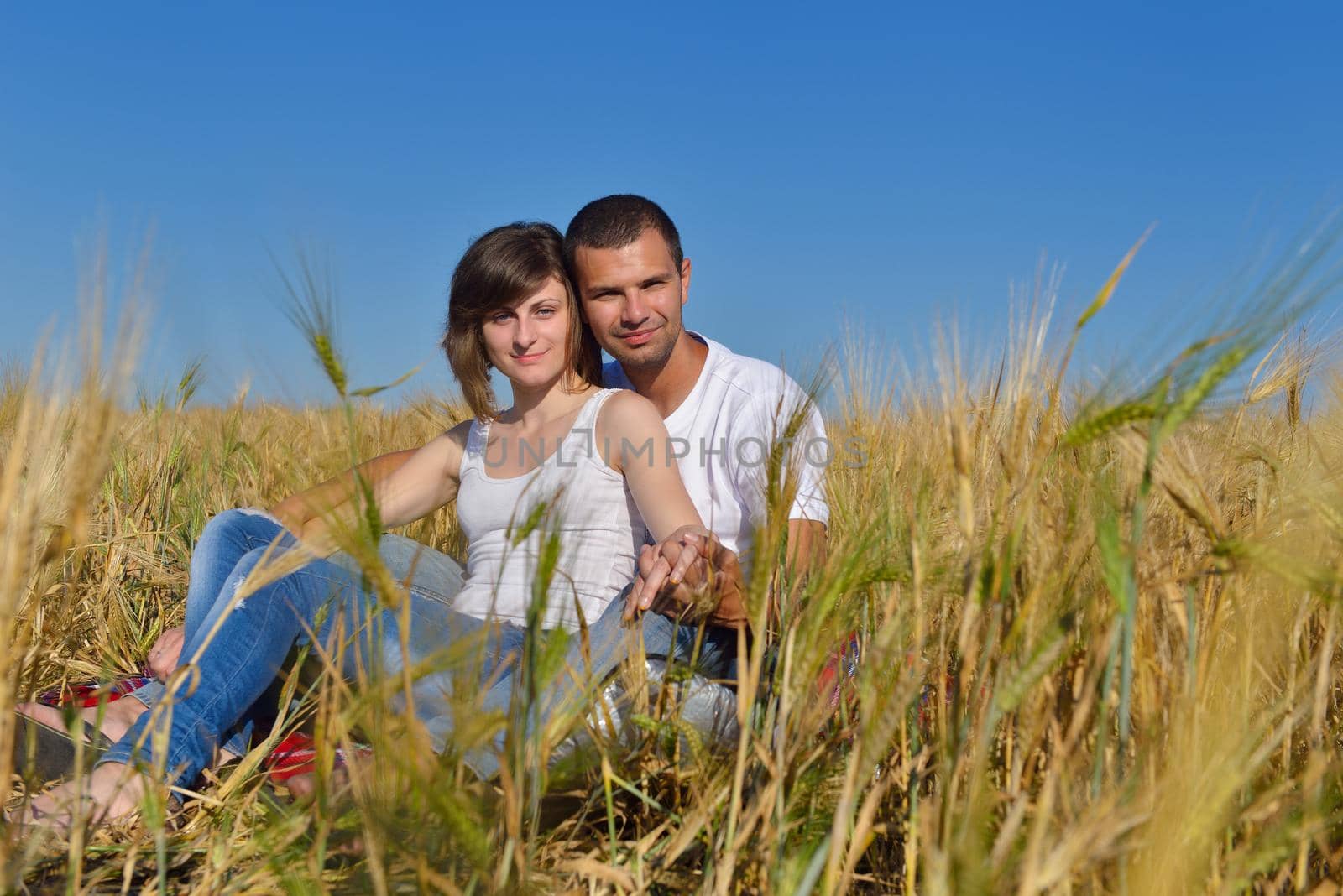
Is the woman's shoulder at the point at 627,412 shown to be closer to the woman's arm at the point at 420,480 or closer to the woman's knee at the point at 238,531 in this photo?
the woman's arm at the point at 420,480

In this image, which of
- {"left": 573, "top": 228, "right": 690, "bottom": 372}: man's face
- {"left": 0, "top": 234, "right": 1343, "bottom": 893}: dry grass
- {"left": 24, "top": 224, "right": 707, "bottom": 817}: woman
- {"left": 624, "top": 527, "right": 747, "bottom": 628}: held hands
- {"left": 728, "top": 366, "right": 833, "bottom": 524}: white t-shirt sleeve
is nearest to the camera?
{"left": 0, "top": 234, "right": 1343, "bottom": 893}: dry grass

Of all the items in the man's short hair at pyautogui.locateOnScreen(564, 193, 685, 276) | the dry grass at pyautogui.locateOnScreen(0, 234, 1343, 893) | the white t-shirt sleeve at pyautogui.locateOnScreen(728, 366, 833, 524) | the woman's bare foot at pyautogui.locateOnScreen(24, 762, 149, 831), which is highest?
the man's short hair at pyautogui.locateOnScreen(564, 193, 685, 276)

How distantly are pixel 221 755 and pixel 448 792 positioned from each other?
3.88 ft

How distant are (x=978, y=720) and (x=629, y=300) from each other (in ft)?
4.85

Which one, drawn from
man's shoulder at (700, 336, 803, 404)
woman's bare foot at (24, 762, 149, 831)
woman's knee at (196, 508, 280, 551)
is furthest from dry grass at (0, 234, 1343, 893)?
man's shoulder at (700, 336, 803, 404)

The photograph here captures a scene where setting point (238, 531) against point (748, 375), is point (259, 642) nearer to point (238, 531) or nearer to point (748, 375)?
point (238, 531)

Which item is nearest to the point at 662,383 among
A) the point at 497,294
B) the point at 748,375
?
the point at 748,375

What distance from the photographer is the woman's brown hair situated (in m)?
2.09

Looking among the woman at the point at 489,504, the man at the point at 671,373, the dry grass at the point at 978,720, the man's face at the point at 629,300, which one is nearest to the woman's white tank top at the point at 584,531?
the woman at the point at 489,504

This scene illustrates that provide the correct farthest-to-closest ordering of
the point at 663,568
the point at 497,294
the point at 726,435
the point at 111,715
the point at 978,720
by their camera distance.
A: the point at 726,435 → the point at 497,294 → the point at 111,715 → the point at 663,568 → the point at 978,720

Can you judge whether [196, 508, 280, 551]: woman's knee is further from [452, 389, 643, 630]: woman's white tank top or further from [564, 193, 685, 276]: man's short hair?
[564, 193, 685, 276]: man's short hair

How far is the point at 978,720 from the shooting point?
1.03 metres

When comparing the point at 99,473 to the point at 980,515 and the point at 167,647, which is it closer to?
the point at 980,515

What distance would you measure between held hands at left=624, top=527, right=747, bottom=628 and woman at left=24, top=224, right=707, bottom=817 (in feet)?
0.05
